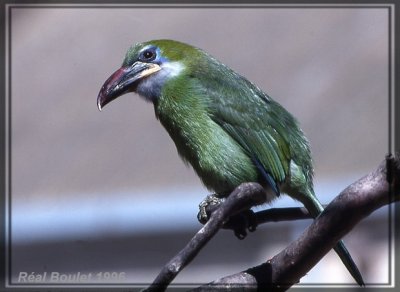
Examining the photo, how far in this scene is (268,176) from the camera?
292cm

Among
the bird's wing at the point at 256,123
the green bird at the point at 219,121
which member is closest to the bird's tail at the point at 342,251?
the green bird at the point at 219,121

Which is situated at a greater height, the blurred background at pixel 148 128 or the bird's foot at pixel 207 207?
the blurred background at pixel 148 128

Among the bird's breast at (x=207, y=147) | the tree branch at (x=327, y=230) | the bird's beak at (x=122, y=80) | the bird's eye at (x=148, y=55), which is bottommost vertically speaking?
the tree branch at (x=327, y=230)

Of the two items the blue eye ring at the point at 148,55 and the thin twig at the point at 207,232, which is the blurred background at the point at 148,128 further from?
the thin twig at the point at 207,232

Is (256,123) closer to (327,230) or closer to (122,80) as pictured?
(122,80)

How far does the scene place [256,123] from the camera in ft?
10.1

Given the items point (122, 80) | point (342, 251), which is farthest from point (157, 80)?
point (342, 251)

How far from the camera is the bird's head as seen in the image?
2.96 metres

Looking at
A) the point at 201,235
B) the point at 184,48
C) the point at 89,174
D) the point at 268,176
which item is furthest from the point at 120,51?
the point at 201,235

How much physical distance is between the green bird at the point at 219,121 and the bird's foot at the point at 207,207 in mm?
92

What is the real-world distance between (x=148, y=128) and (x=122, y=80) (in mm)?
476

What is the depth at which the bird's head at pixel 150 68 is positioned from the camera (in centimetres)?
296

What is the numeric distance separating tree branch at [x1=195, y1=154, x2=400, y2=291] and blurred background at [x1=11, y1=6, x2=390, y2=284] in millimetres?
685

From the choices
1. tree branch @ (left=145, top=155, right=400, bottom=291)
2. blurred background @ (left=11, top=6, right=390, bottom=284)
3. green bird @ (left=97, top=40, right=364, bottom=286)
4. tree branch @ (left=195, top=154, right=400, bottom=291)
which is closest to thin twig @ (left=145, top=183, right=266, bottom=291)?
tree branch @ (left=145, top=155, right=400, bottom=291)
